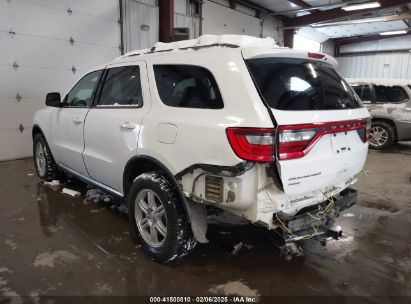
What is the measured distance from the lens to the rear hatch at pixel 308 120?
2.11 metres

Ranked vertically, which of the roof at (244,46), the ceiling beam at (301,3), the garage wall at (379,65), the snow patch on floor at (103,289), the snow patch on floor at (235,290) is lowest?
the snow patch on floor at (235,290)

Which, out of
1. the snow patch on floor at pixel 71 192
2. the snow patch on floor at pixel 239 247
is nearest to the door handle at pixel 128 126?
the snow patch on floor at pixel 239 247

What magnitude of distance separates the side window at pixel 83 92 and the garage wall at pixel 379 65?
18600 mm

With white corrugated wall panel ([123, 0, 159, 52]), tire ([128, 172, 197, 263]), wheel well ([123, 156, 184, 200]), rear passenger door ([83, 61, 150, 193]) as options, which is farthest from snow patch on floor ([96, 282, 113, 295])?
white corrugated wall panel ([123, 0, 159, 52])

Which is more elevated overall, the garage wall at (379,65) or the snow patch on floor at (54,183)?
the garage wall at (379,65)

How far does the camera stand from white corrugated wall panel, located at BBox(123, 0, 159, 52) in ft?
27.6

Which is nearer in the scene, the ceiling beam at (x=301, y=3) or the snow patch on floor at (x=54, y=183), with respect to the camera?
the snow patch on floor at (x=54, y=183)

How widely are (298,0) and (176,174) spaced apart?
11.1 m

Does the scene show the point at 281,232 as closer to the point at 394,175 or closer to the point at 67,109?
the point at 67,109

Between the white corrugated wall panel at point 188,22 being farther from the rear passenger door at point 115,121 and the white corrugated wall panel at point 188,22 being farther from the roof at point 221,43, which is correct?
the roof at point 221,43

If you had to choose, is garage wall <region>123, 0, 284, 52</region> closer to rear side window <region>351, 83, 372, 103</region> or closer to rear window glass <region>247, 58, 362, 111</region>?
rear side window <region>351, 83, 372, 103</region>

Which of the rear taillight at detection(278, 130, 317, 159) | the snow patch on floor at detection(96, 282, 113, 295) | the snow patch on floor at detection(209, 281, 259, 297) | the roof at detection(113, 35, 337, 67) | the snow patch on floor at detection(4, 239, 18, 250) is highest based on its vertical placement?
the roof at detection(113, 35, 337, 67)

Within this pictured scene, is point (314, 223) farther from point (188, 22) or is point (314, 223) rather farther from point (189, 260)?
point (188, 22)

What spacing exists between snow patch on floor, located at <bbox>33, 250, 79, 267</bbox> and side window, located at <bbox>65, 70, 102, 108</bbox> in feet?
5.07
